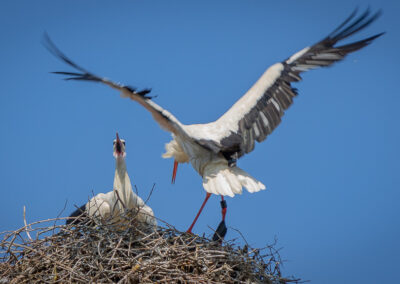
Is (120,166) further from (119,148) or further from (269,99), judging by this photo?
(269,99)

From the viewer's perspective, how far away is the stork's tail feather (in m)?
5.48

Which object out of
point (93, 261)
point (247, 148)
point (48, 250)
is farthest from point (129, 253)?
point (247, 148)

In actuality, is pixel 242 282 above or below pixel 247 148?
below

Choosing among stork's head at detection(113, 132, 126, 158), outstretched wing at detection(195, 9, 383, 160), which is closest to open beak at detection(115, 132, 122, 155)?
stork's head at detection(113, 132, 126, 158)

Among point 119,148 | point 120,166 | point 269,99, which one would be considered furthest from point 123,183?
point 269,99

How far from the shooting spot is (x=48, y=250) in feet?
15.5

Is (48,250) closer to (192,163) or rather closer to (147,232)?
(147,232)

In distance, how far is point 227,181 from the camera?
Result: 18.3 feet

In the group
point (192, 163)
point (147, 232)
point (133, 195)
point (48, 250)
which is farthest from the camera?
point (192, 163)

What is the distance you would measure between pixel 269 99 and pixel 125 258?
242cm

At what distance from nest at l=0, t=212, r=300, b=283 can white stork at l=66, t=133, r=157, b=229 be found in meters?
0.13

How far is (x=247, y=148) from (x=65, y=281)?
2.28m

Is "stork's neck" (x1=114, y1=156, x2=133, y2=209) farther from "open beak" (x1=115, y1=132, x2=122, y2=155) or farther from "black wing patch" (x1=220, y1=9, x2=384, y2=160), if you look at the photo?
"black wing patch" (x1=220, y1=9, x2=384, y2=160)

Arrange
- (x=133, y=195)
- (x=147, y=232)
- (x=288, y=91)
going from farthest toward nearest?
1. (x=288, y=91)
2. (x=133, y=195)
3. (x=147, y=232)
